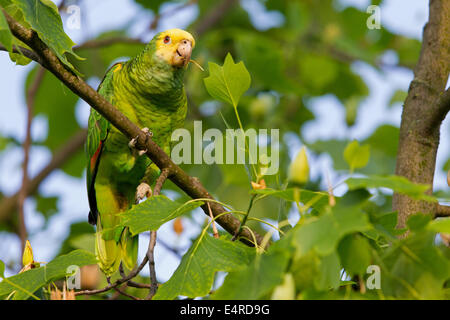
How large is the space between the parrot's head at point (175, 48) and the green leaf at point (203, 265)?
1488 mm

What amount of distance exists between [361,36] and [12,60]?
12.8ft

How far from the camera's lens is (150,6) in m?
4.96

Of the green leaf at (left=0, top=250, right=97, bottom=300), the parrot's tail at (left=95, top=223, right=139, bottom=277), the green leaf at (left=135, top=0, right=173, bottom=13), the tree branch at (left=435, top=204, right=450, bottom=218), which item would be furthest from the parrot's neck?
the green leaf at (left=135, top=0, right=173, bottom=13)

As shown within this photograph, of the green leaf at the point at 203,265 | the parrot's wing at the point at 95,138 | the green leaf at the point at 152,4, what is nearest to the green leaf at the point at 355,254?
the green leaf at the point at 203,265

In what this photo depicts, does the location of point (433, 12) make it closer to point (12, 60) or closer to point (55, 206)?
point (12, 60)

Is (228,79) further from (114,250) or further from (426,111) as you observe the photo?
(114,250)

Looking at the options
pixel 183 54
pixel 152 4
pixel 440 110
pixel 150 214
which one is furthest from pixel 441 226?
pixel 152 4

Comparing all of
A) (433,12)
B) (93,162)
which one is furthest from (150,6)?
(433,12)

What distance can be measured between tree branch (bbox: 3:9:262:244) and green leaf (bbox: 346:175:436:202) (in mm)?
612

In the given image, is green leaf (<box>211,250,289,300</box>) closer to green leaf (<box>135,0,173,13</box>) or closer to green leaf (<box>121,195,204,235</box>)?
green leaf (<box>121,195,204,235</box>)

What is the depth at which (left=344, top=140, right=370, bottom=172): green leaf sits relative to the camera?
1153 millimetres

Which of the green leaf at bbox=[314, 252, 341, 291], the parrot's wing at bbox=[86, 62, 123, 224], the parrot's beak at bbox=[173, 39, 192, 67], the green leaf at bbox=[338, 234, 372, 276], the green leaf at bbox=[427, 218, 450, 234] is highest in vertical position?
the parrot's beak at bbox=[173, 39, 192, 67]

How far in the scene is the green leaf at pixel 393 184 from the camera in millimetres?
1025

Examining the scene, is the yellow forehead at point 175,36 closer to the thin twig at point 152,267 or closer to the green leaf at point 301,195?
the thin twig at point 152,267
